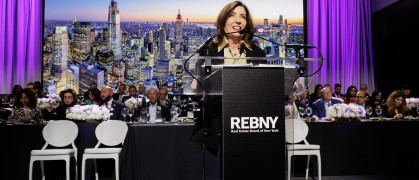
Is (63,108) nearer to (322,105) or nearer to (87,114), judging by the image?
(87,114)

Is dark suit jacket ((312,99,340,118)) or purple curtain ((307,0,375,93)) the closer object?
dark suit jacket ((312,99,340,118))

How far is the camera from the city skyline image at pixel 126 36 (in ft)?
32.3

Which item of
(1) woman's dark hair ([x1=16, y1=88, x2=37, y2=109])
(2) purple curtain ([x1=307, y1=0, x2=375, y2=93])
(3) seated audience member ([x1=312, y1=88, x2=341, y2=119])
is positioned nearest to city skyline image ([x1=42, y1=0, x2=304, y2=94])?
(2) purple curtain ([x1=307, y1=0, x2=375, y2=93])

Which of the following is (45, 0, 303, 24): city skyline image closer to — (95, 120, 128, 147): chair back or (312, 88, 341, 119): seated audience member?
(312, 88, 341, 119): seated audience member

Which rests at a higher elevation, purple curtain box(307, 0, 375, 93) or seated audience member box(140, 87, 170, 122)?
purple curtain box(307, 0, 375, 93)

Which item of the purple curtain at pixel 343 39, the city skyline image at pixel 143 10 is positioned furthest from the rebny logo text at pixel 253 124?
the purple curtain at pixel 343 39

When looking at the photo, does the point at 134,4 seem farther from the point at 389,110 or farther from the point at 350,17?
the point at 389,110

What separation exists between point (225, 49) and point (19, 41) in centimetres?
884

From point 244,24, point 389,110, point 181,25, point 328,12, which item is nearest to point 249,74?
point 244,24

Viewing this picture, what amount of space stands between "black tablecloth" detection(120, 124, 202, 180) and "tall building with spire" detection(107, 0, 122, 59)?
6.37 metres

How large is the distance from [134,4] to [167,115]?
17.6 feet

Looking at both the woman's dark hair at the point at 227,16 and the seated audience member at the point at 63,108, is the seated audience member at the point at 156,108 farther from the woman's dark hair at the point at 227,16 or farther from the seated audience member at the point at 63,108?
the woman's dark hair at the point at 227,16

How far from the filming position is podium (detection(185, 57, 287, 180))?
1.70m

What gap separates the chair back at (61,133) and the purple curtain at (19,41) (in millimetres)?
6138
